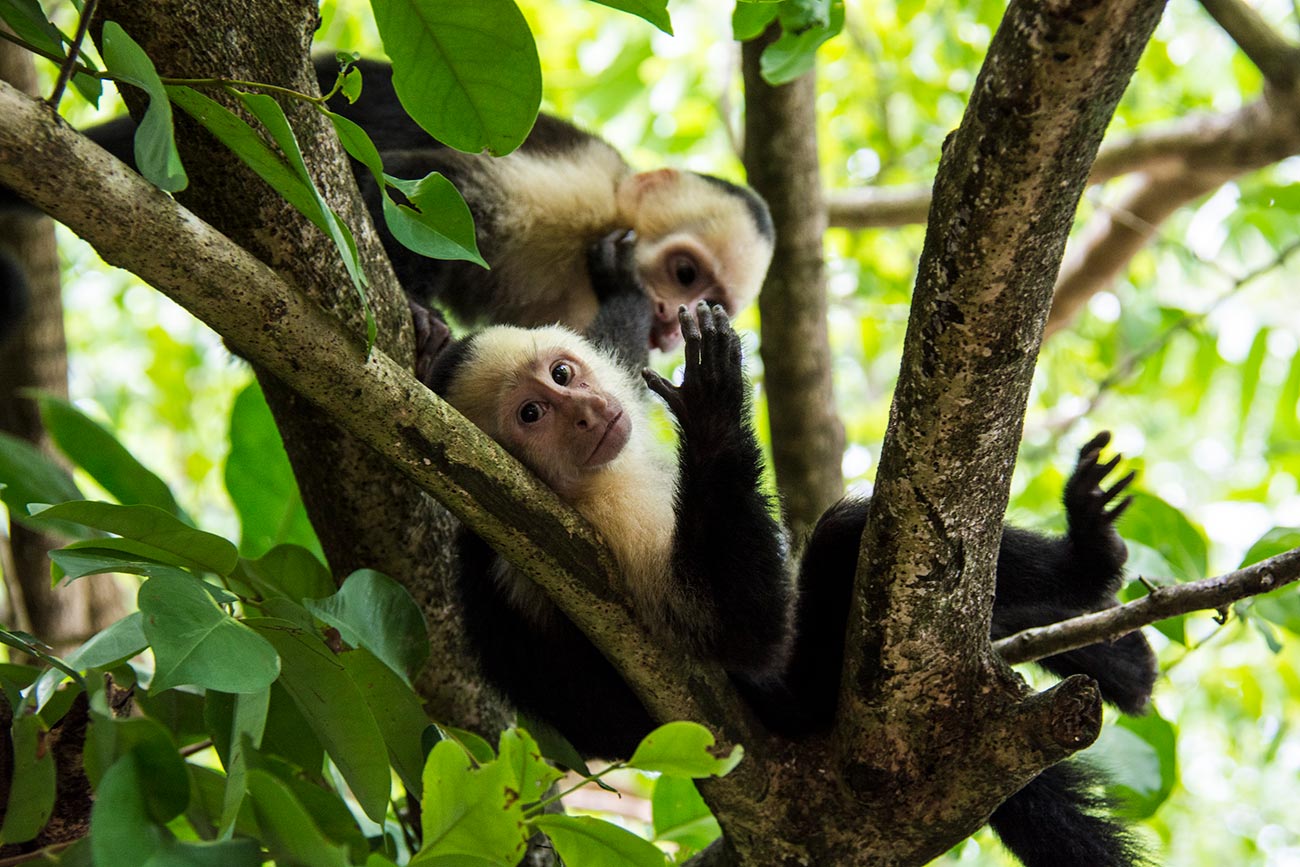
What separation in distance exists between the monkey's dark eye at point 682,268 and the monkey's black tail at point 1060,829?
5.33ft

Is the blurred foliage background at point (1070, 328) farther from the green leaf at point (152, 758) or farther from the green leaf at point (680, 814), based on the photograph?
the green leaf at point (152, 758)

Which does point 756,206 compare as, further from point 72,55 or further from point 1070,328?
point 72,55

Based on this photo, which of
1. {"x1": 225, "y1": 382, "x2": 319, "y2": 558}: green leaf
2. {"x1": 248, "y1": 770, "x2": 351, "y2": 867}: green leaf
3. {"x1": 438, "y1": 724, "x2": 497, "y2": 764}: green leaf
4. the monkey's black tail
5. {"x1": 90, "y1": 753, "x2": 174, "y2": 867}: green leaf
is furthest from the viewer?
{"x1": 225, "y1": 382, "x2": 319, "y2": 558}: green leaf

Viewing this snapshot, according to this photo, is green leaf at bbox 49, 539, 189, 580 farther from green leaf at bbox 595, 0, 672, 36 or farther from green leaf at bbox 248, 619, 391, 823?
green leaf at bbox 595, 0, 672, 36

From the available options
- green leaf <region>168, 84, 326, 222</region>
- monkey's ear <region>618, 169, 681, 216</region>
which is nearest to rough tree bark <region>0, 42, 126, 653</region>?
monkey's ear <region>618, 169, 681, 216</region>

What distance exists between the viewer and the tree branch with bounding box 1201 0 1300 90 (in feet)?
8.46

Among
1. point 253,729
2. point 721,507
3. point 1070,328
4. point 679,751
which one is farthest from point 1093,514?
point 1070,328

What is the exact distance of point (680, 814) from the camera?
5.99 feet

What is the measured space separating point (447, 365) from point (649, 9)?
93 centimetres

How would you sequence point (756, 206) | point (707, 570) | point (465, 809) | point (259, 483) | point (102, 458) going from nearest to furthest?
point (465, 809) < point (707, 570) < point (102, 458) < point (259, 483) < point (756, 206)

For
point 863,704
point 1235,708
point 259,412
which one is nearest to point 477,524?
point 863,704

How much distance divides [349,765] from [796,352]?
181 cm

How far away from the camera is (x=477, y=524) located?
129cm

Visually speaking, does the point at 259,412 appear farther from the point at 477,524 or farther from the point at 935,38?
the point at 935,38
